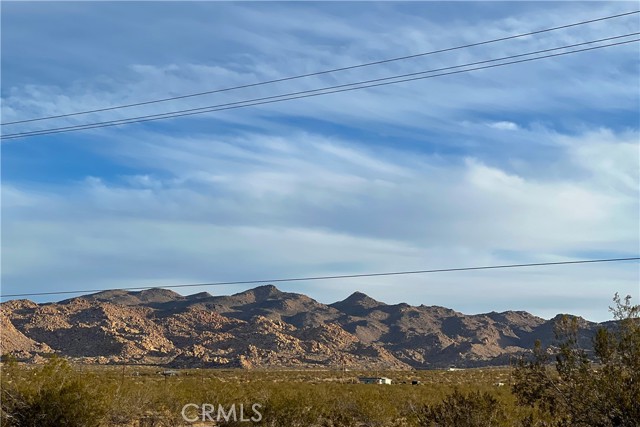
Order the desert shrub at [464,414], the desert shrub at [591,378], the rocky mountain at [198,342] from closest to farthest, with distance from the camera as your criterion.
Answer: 1. the desert shrub at [591,378]
2. the desert shrub at [464,414]
3. the rocky mountain at [198,342]

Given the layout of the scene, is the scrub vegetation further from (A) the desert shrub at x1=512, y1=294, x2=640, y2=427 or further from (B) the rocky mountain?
(B) the rocky mountain

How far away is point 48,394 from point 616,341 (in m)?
17.9

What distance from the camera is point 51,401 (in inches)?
935

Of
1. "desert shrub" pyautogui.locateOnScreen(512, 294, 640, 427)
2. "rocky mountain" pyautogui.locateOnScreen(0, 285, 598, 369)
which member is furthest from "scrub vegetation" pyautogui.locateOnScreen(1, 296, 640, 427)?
"rocky mountain" pyautogui.locateOnScreen(0, 285, 598, 369)

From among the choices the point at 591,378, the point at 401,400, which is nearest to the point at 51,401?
the point at 591,378

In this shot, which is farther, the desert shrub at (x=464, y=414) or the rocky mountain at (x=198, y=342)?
the rocky mountain at (x=198, y=342)

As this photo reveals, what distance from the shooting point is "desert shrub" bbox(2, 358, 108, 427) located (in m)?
23.7

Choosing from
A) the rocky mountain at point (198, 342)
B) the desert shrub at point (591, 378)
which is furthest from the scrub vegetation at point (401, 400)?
the rocky mountain at point (198, 342)

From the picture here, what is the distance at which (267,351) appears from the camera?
150 meters

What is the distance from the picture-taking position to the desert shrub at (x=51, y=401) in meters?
23.7

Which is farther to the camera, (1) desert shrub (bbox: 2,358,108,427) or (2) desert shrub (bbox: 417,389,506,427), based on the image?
(1) desert shrub (bbox: 2,358,108,427)

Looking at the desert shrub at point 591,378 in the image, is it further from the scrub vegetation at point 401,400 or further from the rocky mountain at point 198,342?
the rocky mountain at point 198,342

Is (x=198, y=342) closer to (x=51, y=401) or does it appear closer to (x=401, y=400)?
(x=401, y=400)

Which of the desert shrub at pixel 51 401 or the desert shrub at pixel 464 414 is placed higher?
the desert shrub at pixel 51 401
